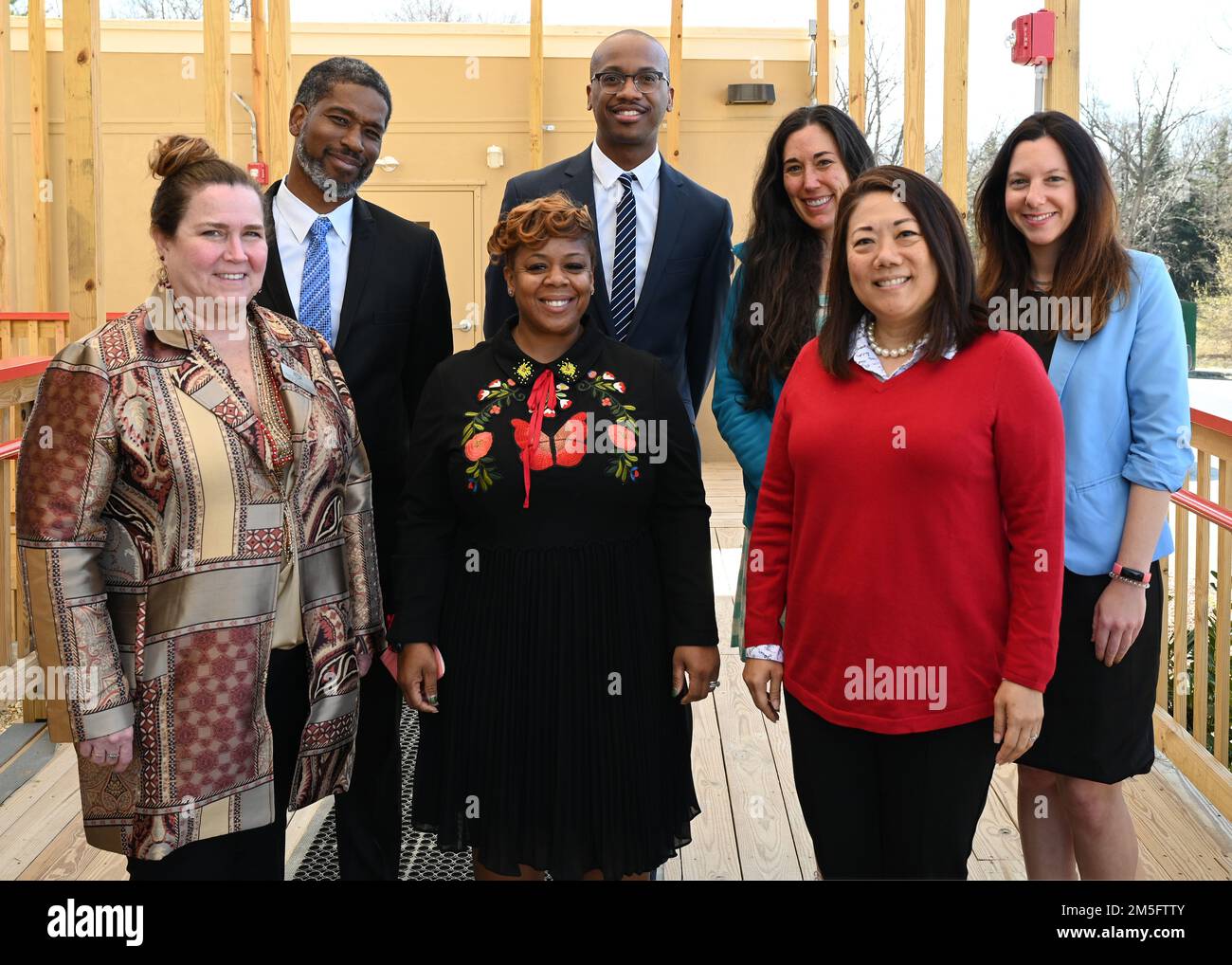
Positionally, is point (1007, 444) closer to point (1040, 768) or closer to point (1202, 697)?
point (1040, 768)

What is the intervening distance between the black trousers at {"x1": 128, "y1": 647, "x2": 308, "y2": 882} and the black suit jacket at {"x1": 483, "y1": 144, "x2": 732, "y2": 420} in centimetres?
97

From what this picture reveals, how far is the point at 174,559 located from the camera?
2090 millimetres

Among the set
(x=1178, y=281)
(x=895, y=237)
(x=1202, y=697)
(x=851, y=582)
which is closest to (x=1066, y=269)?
(x=895, y=237)

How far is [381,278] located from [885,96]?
531 inches

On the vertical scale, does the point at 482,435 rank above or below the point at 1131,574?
above

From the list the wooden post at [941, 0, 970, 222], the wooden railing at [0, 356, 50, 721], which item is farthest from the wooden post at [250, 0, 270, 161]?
the wooden post at [941, 0, 970, 222]

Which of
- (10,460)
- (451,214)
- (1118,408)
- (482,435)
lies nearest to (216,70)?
(10,460)

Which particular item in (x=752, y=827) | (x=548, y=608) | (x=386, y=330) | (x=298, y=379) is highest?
(x=386, y=330)

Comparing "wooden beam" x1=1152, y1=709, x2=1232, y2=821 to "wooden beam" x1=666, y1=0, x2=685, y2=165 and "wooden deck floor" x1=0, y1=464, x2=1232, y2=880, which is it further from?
"wooden beam" x1=666, y1=0, x2=685, y2=165

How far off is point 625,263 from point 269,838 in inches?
60.3

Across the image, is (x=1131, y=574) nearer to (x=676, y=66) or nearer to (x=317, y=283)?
(x=317, y=283)

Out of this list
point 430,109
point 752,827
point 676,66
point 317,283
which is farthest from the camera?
point 430,109

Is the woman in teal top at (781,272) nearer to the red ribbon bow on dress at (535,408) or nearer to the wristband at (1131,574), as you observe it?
the red ribbon bow on dress at (535,408)

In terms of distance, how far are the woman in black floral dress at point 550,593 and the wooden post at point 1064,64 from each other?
239 centimetres
